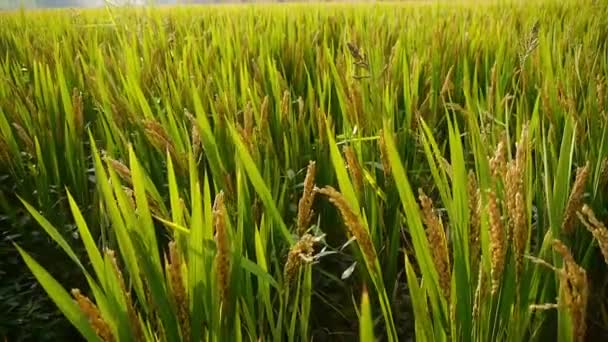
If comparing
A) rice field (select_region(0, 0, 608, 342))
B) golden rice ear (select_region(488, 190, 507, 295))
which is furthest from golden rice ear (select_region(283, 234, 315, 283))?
golden rice ear (select_region(488, 190, 507, 295))

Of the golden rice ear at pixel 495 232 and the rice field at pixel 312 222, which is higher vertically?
the golden rice ear at pixel 495 232

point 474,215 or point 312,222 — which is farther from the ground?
point 474,215

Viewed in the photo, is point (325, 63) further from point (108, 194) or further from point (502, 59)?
point (108, 194)

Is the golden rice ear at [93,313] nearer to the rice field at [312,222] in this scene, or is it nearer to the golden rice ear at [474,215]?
the rice field at [312,222]

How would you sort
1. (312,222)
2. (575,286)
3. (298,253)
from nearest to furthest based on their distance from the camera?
1. (575,286)
2. (298,253)
3. (312,222)

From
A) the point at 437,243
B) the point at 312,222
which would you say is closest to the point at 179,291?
the point at 437,243

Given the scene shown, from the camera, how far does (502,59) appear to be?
57.6 inches

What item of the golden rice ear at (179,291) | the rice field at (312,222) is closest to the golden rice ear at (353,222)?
the rice field at (312,222)

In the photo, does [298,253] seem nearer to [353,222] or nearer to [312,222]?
[353,222]

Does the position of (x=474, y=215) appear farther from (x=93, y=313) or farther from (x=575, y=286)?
(x=93, y=313)

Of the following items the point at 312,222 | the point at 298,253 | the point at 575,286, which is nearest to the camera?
the point at 575,286

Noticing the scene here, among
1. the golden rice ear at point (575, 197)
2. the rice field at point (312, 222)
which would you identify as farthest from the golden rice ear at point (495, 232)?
the golden rice ear at point (575, 197)

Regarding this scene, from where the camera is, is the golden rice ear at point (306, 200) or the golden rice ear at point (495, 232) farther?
the golden rice ear at point (306, 200)

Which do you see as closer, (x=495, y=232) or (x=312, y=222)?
(x=495, y=232)
